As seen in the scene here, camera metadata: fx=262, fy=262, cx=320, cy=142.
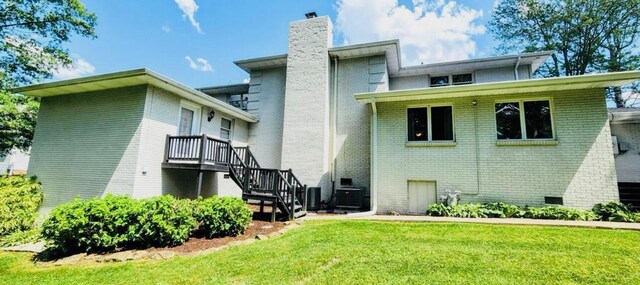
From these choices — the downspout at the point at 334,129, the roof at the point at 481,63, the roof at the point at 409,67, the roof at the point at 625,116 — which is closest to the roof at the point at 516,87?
the downspout at the point at 334,129

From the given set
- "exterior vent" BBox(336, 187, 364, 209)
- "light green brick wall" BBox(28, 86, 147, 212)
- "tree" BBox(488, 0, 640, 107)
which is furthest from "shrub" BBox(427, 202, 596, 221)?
"tree" BBox(488, 0, 640, 107)

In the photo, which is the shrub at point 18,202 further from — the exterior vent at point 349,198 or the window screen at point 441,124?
the window screen at point 441,124

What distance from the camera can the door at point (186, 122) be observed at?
349 inches

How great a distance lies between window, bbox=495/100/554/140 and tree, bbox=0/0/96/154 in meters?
17.6

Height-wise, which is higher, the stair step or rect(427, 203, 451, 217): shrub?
rect(427, 203, 451, 217): shrub

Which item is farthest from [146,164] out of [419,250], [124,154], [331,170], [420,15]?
[420,15]

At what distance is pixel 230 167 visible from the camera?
8398mm

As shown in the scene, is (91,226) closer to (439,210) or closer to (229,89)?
(439,210)

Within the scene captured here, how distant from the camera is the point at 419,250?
4.37m

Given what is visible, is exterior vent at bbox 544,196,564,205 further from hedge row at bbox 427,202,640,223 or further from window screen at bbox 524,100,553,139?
window screen at bbox 524,100,553,139

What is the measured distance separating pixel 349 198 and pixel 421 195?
8.23ft

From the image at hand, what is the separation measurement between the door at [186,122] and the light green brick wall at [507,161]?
22.1ft

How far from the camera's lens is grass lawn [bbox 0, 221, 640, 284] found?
3.40 metres

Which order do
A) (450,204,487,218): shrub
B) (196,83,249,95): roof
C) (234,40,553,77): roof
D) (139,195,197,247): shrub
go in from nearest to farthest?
(139,195,197,247): shrub
(450,204,487,218): shrub
(234,40,553,77): roof
(196,83,249,95): roof
